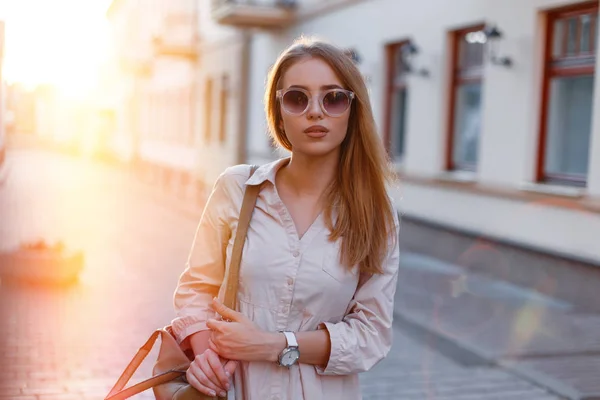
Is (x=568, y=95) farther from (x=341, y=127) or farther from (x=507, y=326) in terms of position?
(x=341, y=127)

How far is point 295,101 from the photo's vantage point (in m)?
2.38

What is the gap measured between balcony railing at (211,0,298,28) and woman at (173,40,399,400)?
18556 mm

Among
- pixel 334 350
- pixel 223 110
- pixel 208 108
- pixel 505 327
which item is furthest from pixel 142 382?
pixel 208 108

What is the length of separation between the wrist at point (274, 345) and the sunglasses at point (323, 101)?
1.94 ft

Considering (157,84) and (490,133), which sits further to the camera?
(157,84)

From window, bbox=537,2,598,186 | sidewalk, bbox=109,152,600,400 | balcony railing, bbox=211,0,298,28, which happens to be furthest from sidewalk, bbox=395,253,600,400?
balcony railing, bbox=211,0,298,28

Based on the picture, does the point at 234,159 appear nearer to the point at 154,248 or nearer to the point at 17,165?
the point at 154,248

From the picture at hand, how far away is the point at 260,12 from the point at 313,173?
19115 mm

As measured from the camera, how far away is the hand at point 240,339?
227cm

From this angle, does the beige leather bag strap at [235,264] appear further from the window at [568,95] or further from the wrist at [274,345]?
the window at [568,95]

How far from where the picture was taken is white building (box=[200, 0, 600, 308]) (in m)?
10.5

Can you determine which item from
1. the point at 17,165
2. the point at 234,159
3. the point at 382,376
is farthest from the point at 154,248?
the point at 17,165

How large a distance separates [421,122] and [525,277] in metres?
3.96

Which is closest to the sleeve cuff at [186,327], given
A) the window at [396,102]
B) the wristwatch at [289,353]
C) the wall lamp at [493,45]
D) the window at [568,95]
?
the wristwatch at [289,353]
